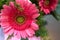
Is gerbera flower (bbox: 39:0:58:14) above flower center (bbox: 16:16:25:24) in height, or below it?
above

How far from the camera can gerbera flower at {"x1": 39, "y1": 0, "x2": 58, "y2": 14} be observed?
0.48 metres

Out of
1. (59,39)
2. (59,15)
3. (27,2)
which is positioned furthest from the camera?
(59,39)

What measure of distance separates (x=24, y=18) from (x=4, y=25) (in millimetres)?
62

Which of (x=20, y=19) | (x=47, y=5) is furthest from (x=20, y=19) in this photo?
(x=47, y=5)

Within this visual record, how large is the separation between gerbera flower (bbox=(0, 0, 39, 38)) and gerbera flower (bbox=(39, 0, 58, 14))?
0.14 ft

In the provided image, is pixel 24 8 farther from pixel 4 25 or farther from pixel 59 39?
pixel 59 39

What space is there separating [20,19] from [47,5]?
4.1 inches

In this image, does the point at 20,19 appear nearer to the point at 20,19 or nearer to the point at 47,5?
the point at 20,19

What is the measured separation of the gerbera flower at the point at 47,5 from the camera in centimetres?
48

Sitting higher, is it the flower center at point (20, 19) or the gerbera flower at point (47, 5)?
the gerbera flower at point (47, 5)

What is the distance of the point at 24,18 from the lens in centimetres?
47

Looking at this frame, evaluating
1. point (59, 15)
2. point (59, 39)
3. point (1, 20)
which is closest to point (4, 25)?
point (1, 20)

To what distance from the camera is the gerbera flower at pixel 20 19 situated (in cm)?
44

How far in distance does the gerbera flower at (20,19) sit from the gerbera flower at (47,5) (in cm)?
4
